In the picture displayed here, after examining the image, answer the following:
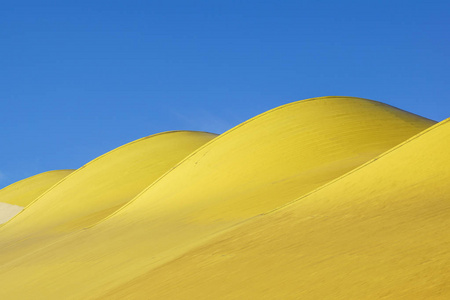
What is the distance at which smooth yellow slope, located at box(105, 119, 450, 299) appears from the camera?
8.20m

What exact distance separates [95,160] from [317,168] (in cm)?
1667

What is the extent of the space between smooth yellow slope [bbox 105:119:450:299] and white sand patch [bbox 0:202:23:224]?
100.0 feet

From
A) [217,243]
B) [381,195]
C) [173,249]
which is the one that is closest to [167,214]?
[173,249]

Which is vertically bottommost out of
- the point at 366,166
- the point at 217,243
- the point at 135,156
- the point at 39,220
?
the point at 217,243

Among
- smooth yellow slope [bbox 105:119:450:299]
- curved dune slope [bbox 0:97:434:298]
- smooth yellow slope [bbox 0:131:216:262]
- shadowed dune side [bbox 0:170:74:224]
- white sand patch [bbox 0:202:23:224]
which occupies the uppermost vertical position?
shadowed dune side [bbox 0:170:74:224]

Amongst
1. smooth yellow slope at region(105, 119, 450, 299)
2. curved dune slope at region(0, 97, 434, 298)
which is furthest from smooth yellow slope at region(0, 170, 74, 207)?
smooth yellow slope at region(105, 119, 450, 299)

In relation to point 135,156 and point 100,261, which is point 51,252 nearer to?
point 100,261

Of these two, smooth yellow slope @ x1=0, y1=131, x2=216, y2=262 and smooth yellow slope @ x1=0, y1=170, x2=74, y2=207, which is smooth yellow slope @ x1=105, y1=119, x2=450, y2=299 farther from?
smooth yellow slope @ x1=0, y1=170, x2=74, y2=207

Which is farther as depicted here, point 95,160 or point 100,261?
point 95,160

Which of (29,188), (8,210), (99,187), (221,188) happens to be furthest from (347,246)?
(29,188)

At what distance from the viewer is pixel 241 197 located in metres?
18.7

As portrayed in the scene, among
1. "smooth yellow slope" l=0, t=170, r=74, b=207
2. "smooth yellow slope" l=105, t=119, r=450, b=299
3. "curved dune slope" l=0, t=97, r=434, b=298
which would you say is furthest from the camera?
"smooth yellow slope" l=0, t=170, r=74, b=207

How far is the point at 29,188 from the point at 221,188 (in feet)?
89.1

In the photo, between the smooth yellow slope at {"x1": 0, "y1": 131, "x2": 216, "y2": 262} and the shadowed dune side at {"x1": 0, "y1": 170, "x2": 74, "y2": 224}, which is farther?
the shadowed dune side at {"x1": 0, "y1": 170, "x2": 74, "y2": 224}
